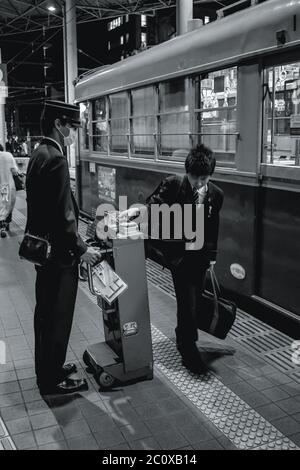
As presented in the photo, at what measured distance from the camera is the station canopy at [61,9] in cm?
2210

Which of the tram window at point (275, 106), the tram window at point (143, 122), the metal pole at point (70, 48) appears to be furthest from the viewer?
the metal pole at point (70, 48)

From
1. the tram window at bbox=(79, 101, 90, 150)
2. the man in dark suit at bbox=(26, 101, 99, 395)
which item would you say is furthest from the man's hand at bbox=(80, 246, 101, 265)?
the tram window at bbox=(79, 101, 90, 150)

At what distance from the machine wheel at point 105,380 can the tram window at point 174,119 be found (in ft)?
9.71

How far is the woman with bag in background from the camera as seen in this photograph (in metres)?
9.09

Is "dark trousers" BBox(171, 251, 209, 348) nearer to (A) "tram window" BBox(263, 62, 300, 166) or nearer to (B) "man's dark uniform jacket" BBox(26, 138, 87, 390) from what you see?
(B) "man's dark uniform jacket" BBox(26, 138, 87, 390)

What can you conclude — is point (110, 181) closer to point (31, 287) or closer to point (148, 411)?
point (31, 287)

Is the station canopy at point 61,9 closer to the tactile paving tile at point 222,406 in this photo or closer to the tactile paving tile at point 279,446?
the tactile paving tile at point 222,406

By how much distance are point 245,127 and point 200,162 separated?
1384 millimetres

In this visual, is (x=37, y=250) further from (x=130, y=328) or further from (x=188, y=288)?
(x=188, y=288)

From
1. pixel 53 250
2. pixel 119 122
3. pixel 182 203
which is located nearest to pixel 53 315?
pixel 53 250

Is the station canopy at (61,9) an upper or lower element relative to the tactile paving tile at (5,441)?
upper

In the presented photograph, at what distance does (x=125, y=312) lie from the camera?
363 cm

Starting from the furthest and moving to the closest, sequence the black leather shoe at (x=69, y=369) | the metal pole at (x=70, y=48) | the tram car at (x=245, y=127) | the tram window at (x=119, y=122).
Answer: the metal pole at (x=70, y=48), the tram window at (x=119, y=122), the tram car at (x=245, y=127), the black leather shoe at (x=69, y=369)

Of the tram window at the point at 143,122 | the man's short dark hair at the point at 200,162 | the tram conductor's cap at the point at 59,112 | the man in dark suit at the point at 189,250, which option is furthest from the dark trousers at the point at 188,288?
the tram window at the point at 143,122
